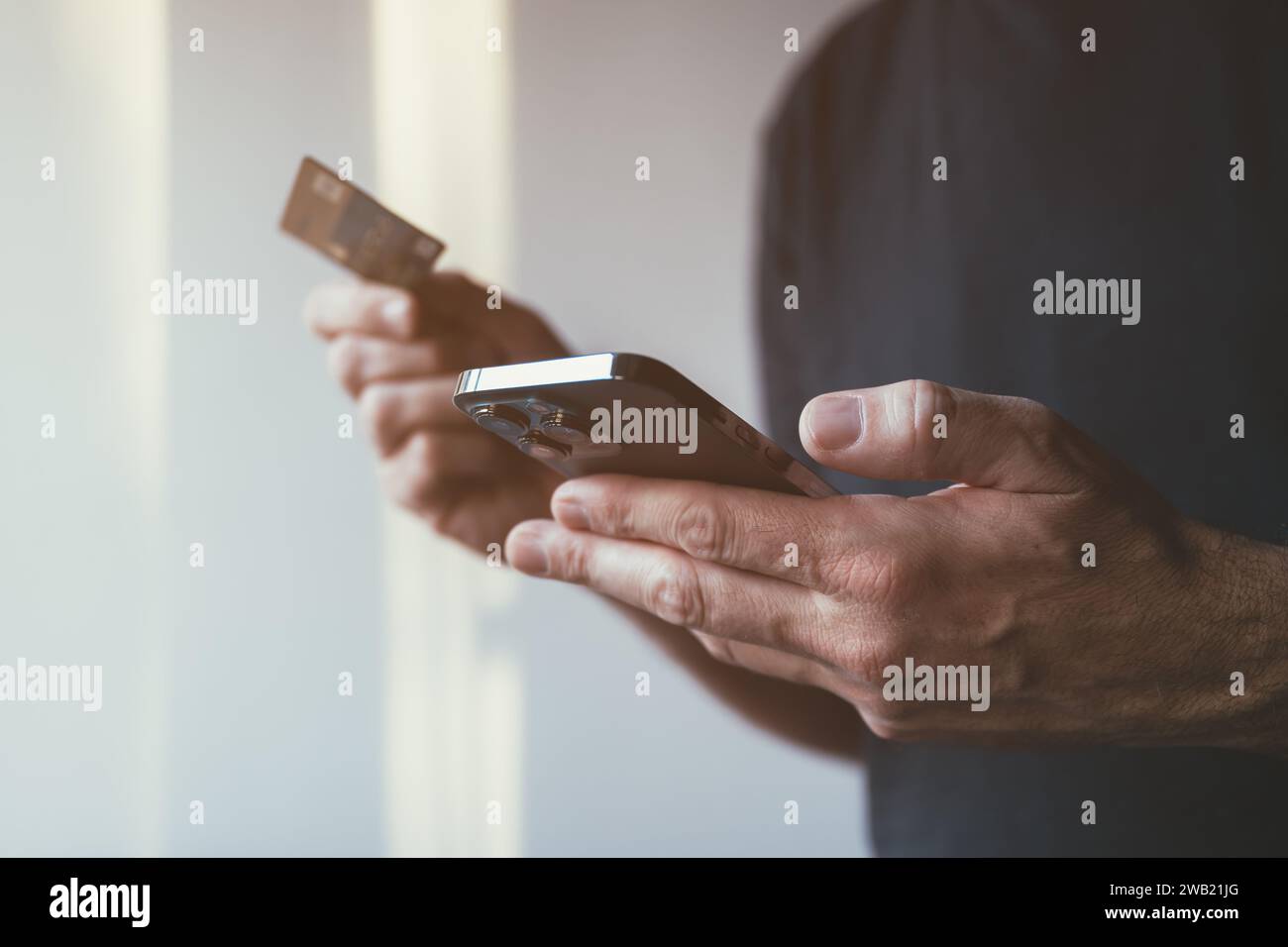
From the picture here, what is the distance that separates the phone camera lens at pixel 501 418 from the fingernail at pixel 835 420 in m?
0.25

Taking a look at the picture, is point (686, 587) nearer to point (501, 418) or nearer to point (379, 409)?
point (501, 418)

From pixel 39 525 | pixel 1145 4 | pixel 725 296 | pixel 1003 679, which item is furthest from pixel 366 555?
pixel 1145 4

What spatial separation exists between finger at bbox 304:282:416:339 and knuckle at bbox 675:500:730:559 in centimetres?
58

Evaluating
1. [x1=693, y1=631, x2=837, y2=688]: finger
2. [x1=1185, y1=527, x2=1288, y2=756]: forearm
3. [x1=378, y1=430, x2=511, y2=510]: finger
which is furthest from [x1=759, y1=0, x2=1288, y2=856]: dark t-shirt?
[x1=378, y1=430, x2=511, y2=510]: finger

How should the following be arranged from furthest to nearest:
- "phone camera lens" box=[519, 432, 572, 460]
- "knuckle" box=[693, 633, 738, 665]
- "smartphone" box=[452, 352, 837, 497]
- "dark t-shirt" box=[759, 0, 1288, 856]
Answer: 1. "dark t-shirt" box=[759, 0, 1288, 856]
2. "knuckle" box=[693, 633, 738, 665]
3. "phone camera lens" box=[519, 432, 572, 460]
4. "smartphone" box=[452, 352, 837, 497]

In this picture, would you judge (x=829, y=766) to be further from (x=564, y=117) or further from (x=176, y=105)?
(x=176, y=105)

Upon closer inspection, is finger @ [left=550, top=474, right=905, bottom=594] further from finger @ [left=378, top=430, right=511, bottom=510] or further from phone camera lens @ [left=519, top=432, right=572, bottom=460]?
finger @ [left=378, top=430, right=511, bottom=510]

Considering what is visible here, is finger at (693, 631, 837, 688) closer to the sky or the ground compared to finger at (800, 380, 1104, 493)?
closer to the ground

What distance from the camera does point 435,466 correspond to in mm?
1223

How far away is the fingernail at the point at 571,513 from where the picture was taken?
2.79ft

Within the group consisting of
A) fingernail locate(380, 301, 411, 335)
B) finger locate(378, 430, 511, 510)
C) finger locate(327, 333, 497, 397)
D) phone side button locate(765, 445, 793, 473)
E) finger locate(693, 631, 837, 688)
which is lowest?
finger locate(693, 631, 837, 688)

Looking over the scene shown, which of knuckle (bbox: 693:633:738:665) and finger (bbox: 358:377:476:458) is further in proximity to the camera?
finger (bbox: 358:377:476:458)

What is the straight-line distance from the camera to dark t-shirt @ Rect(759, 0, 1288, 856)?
1153 mm

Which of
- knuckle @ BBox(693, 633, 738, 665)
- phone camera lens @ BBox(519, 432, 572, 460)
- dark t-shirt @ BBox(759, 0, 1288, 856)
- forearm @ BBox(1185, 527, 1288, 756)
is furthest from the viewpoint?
dark t-shirt @ BBox(759, 0, 1288, 856)
